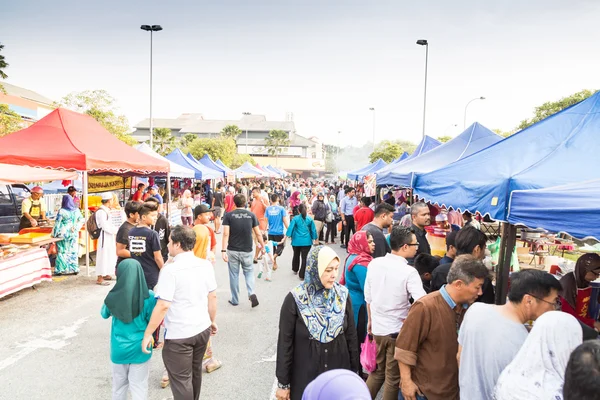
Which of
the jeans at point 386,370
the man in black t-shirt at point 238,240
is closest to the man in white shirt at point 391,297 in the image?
the jeans at point 386,370

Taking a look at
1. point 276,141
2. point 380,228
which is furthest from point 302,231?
point 276,141

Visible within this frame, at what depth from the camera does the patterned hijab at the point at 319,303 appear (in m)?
2.56

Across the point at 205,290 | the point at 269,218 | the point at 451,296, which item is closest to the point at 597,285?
the point at 451,296

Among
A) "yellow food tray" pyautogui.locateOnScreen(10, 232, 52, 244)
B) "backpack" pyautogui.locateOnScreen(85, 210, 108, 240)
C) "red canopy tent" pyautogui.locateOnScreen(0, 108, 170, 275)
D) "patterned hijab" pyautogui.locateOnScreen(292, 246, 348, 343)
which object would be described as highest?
"red canopy tent" pyautogui.locateOnScreen(0, 108, 170, 275)

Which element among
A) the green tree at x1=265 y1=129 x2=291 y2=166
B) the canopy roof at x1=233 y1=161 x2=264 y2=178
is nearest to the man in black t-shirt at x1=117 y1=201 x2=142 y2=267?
the canopy roof at x1=233 y1=161 x2=264 y2=178

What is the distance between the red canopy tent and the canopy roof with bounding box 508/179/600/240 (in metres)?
8.06

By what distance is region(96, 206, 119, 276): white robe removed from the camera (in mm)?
7699

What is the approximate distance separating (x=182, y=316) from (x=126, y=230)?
8.10ft

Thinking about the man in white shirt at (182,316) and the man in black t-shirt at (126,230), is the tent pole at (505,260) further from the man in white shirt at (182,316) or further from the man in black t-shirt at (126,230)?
the man in black t-shirt at (126,230)

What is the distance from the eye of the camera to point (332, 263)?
2.57 metres

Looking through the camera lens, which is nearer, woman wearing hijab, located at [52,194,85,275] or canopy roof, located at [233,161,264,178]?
woman wearing hijab, located at [52,194,85,275]

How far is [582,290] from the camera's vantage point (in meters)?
3.90

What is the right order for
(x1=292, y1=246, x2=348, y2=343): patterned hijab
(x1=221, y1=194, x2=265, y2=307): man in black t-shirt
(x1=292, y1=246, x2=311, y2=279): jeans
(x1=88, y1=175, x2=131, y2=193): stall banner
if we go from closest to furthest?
(x1=292, y1=246, x2=348, y2=343): patterned hijab < (x1=221, y1=194, x2=265, y2=307): man in black t-shirt < (x1=292, y1=246, x2=311, y2=279): jeans < (x1=88, y1=175, x2=131, y2=193): stall banner

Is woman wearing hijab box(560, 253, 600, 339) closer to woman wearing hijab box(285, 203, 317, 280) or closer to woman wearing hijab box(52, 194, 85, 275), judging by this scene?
woman wearing hijab box(285, 203, 317, 280)
